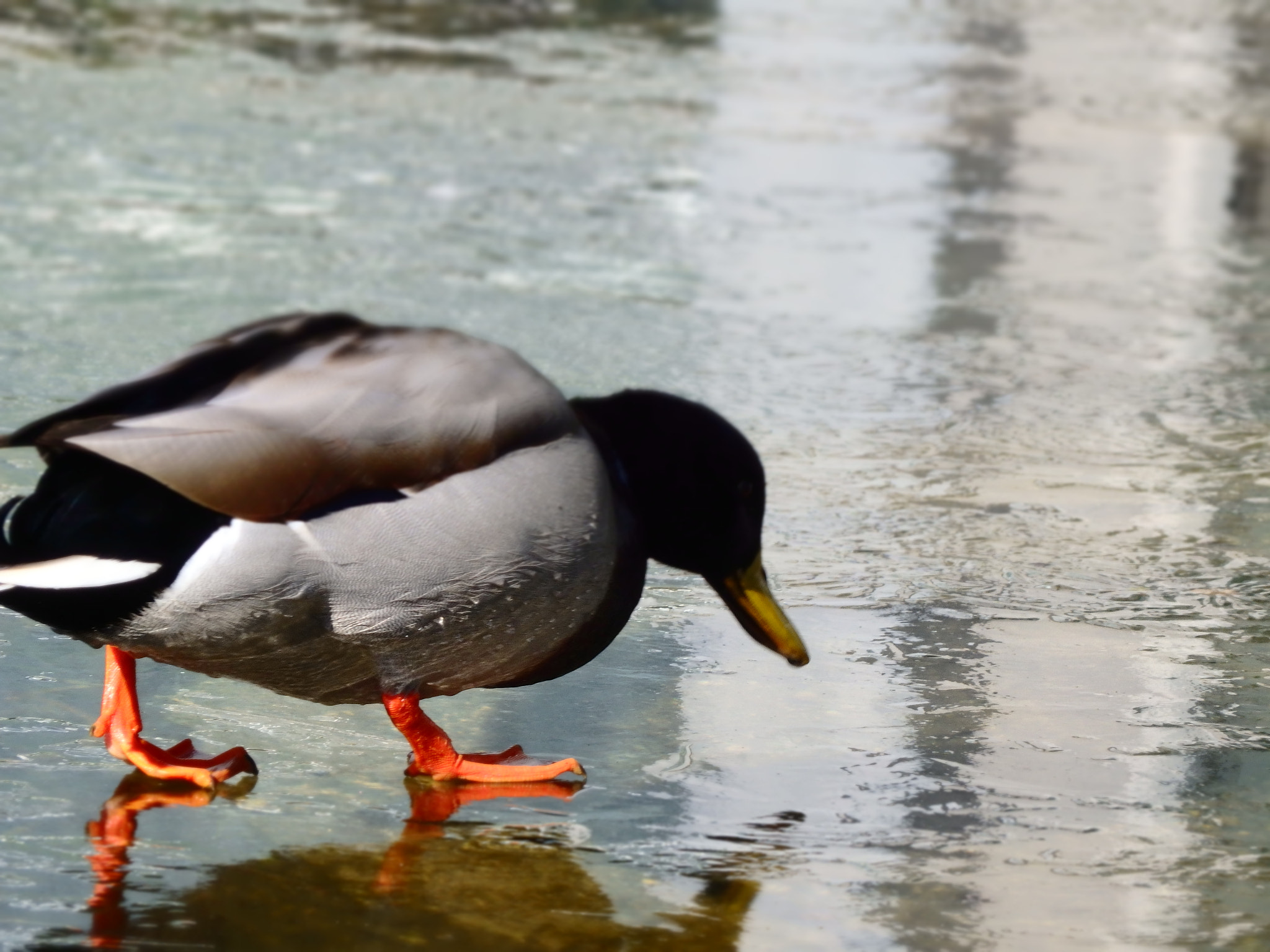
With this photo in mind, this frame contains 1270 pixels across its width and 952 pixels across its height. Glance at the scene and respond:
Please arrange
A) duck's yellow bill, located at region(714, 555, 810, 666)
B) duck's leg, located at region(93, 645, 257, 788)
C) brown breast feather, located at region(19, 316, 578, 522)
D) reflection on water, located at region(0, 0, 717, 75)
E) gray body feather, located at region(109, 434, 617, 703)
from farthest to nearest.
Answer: reflection on water, located at region(0, 0, 717, 75), duck's yellow bill, located at region(714, 555, 810, 666), duck's leg, located at region(93, 645, 257, 788), gray body feather, located at region(109, 434, 617, 703), brown breast feather, located at region(19, 316, 578, 522)

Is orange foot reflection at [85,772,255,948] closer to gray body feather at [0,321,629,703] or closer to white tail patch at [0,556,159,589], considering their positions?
gray body feather at [0,321,629,703]

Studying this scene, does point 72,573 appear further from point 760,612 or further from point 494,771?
point 760,612

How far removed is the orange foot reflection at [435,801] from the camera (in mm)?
2502

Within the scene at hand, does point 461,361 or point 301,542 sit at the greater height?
point 461,361

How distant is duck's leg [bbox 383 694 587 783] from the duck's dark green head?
42 cm

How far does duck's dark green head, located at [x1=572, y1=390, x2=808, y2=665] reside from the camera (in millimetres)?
2939

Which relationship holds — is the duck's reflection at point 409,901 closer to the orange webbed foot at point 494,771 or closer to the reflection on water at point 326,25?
the orange webbed foot at point 494,771

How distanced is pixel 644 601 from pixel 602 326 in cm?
253

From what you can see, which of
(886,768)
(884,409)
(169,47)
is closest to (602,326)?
(884,409)

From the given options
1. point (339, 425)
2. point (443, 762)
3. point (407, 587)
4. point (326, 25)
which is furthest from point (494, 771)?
point (326, 25)

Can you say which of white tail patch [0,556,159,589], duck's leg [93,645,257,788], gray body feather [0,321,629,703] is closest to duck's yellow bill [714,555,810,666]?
gray body feather [0,321,629,703]

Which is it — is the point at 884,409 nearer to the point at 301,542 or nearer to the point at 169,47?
the point at 301,542

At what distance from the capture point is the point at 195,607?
2.49 metres

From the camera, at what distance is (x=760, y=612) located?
308 centimetres
